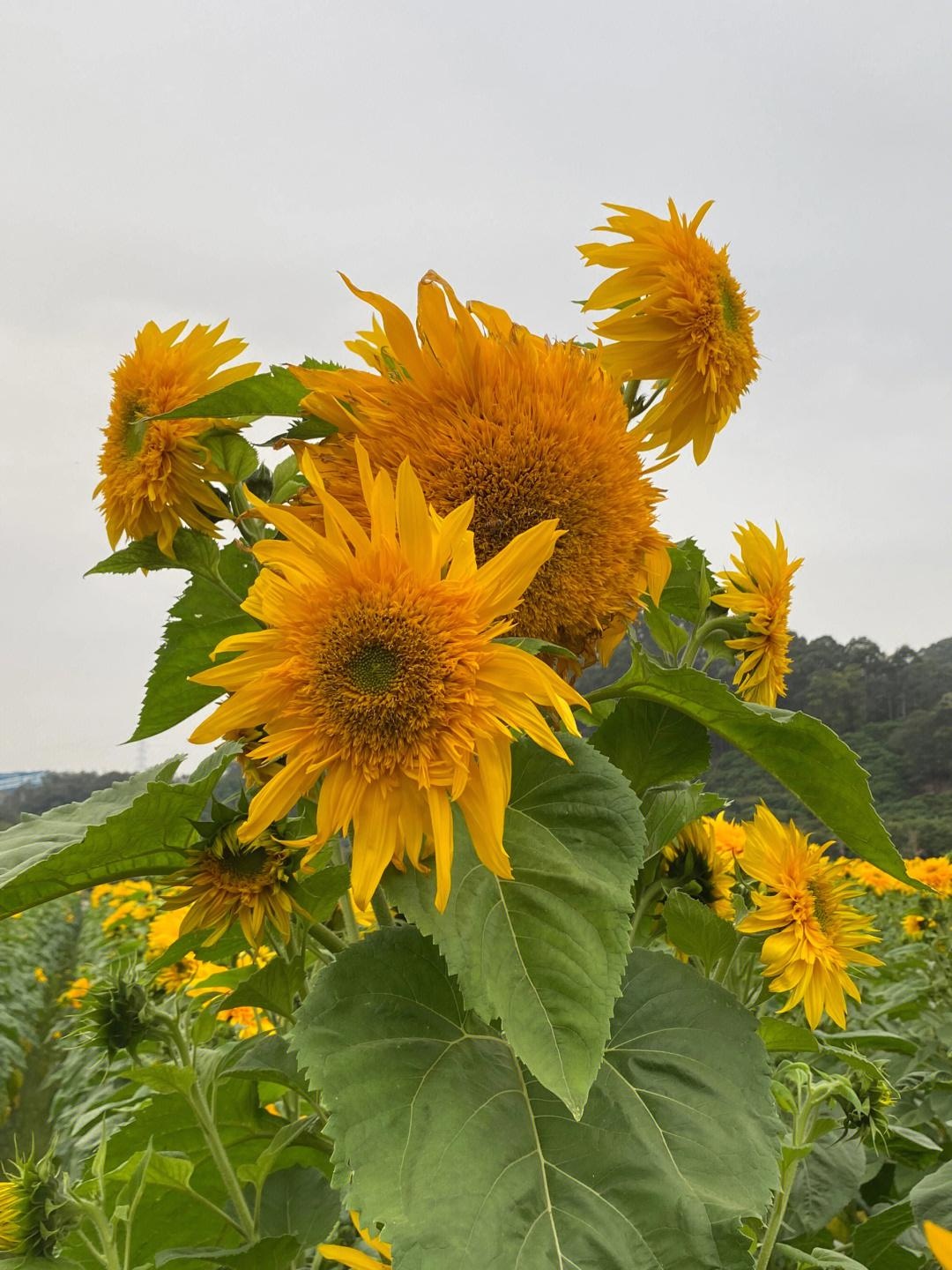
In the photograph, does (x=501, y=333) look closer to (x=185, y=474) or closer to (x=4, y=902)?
(x=185, y=474)

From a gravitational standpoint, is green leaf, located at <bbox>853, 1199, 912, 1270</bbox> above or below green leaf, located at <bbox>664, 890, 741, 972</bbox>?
below

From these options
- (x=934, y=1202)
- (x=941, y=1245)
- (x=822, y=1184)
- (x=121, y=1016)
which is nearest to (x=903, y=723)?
(x=822, y=1184)

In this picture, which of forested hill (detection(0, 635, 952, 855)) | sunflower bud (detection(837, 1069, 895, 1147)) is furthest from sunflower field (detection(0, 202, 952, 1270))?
forested hill (detection(0, 635, 952, 855))

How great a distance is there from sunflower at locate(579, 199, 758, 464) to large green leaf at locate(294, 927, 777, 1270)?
512mm

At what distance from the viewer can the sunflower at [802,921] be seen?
1.20 m

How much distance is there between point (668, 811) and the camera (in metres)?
0.99

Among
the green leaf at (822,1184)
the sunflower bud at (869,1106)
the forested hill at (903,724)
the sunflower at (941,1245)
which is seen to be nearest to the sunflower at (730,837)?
the sunflower bud at (869,1106)

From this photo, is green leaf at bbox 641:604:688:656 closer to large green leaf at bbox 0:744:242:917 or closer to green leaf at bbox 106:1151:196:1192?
large green leaf at bbox 0:744:242:917

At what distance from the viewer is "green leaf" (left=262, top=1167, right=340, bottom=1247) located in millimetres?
1143

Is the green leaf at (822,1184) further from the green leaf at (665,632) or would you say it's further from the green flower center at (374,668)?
the green flower center at (374,668)

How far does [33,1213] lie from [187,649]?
0.61 m

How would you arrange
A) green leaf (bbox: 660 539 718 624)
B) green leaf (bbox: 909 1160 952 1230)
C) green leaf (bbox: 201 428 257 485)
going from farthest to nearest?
1. green leaf (bbox: 909 1160 952 1230)
2. green leaf (bbox: 660 539 718 624)
3. green leaf (bbox: 201 428 257 485)

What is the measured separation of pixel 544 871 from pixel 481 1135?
0.20m

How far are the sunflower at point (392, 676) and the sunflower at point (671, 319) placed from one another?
28cm
